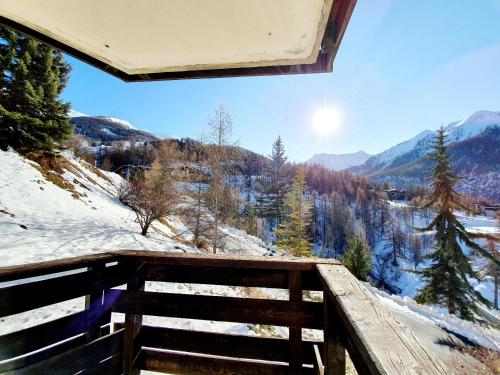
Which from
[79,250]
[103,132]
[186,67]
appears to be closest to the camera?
[186,67]

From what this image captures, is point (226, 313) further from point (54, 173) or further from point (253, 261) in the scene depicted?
point (54, 173)

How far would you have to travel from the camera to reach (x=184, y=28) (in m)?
1.53

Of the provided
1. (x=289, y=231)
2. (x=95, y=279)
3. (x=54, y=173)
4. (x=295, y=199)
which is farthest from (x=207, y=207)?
(x=95, y=279)

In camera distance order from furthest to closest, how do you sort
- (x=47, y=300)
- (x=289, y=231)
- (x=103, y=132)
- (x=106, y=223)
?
1. (x=103, y=132)
2. (x=289, y=231)
3. (x=106, y=223)
4. (x=47, y=300)

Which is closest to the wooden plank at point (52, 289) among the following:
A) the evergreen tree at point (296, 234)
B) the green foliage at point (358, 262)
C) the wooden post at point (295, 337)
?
the wooden post at point (295, 337)

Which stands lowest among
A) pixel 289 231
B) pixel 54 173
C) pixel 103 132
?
pixel 289 231

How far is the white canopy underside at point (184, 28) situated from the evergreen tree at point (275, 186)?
136ft

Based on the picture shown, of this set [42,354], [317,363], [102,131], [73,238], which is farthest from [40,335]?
[102,131]

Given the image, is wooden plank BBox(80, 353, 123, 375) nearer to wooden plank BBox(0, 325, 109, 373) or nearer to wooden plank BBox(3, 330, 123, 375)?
wooden plank BBox(3, 330, 123, 375)

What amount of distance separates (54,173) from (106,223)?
476 centimetres

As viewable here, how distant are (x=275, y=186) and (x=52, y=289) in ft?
143

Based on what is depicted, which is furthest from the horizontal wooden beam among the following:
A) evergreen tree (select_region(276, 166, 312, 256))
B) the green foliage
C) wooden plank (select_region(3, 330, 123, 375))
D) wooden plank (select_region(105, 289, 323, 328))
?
the green foliage

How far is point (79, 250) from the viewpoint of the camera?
7.16 metres

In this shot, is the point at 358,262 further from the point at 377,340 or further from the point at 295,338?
the point at 377,340
